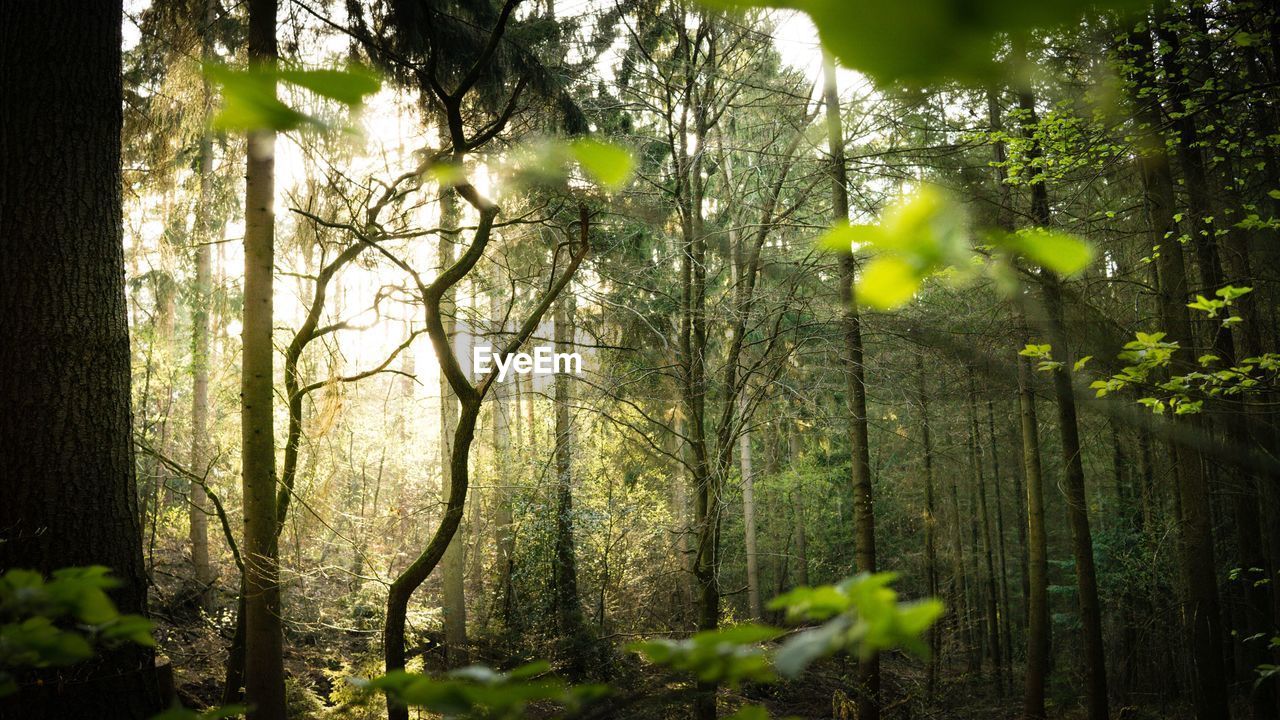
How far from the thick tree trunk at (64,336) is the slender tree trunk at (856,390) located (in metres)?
5.67

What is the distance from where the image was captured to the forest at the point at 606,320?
0.94 metres

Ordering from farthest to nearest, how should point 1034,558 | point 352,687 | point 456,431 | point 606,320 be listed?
point 606,320 < point 1034,558 < point 352,687 < point 456,431

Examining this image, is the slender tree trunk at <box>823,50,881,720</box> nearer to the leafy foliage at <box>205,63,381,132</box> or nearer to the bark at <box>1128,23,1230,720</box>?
the bark at <box>1128,23,1230,720</box>

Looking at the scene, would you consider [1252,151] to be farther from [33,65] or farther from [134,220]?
[134,220]

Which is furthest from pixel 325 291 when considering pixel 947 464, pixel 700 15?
pixel 947 464

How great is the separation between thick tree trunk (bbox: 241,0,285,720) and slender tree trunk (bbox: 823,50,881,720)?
4962 mm

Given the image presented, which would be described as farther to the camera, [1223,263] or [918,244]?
[1223,263]

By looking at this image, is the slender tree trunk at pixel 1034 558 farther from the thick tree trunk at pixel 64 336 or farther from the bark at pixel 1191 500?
the thick tree trunk at pixel 64 336

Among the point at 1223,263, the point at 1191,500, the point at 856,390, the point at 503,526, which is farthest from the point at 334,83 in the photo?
the point at 503,526

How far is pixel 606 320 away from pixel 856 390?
436 centimetres

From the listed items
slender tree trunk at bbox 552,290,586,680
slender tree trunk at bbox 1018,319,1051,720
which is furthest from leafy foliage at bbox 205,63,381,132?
slender tree trunk at bbox 1018,319,1051,720

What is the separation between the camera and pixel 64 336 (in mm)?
2846

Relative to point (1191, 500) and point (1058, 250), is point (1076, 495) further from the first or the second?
point (1058, 250)

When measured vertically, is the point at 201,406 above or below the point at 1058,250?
above
